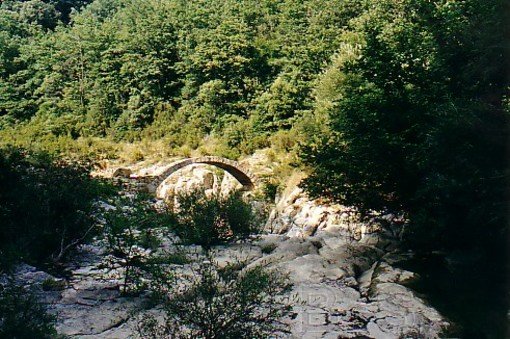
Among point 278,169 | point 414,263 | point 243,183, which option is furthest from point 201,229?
point 243,183

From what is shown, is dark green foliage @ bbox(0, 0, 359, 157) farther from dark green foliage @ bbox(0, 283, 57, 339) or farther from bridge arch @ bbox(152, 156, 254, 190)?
dark green foliage @ bbox(0, 283, 57, 339)

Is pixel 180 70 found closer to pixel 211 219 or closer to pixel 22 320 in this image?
pixel 211 219

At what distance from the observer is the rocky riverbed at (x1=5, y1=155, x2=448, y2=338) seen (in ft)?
18.9

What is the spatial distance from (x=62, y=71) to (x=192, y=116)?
10.8m

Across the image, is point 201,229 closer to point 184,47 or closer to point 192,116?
point 192,116

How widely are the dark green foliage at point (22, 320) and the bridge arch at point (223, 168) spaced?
15.9 m

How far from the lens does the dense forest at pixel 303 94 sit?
645 cm

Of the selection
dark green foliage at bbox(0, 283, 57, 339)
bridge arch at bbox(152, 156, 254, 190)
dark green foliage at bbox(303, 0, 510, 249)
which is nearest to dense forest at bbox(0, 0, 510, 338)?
dark green foliage at bbox(303, 0, 510, 249)

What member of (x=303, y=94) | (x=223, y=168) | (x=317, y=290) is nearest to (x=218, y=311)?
(x=317, y=290)

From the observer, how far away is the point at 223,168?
859 inches

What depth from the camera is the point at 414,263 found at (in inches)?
321

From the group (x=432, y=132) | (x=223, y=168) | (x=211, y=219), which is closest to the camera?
(x=432, y=132)

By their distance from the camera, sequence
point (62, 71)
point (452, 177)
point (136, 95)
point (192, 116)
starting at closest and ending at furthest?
1. point (452, 177)
2. point (192, 116)
3. point (136, 95)
4. point (62, 71)

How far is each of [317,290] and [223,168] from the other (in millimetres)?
15221
